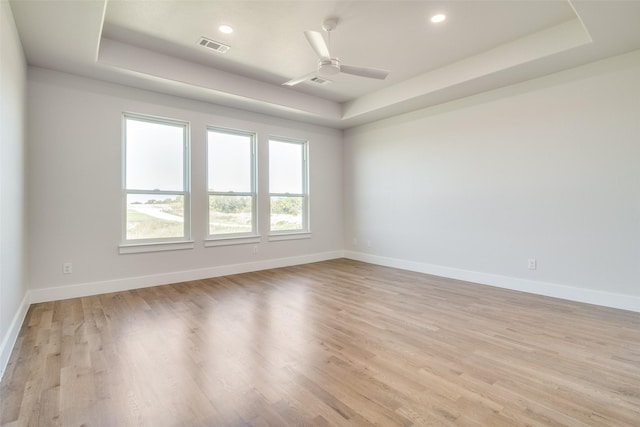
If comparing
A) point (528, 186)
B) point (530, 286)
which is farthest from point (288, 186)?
point (530, 286)

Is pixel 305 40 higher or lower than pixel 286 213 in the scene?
higher

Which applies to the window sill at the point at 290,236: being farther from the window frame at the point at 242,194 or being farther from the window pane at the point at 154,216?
the window pane at the point at 154,216

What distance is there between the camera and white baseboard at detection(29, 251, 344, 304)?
3.75m

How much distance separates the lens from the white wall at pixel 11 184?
2.33 metres

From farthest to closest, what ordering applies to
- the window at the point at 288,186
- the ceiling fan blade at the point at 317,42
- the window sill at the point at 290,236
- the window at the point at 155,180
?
the window at the point at 288,186
the window sill at the point at 290,236
the window at the point at 155,180
the ceiling fan blade at the point at 317,42

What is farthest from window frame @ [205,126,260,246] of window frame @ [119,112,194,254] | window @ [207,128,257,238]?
window frame @ [119,112,194,254]

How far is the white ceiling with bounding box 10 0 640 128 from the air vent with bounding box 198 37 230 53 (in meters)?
0.06

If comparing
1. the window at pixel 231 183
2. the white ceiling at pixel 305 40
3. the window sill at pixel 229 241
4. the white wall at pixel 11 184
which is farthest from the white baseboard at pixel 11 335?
the white ceiling at pixel 305 40

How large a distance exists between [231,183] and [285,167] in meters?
1.19

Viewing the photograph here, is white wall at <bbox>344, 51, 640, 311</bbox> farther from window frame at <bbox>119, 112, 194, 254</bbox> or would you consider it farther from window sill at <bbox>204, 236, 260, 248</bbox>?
window frame at <bbox>119, 112, 194, 254</bbox>

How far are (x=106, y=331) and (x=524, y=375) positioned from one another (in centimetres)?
339

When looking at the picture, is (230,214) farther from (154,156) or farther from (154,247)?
(154,156)

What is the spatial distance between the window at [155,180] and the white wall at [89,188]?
0.14m

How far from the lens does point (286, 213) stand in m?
6.09
